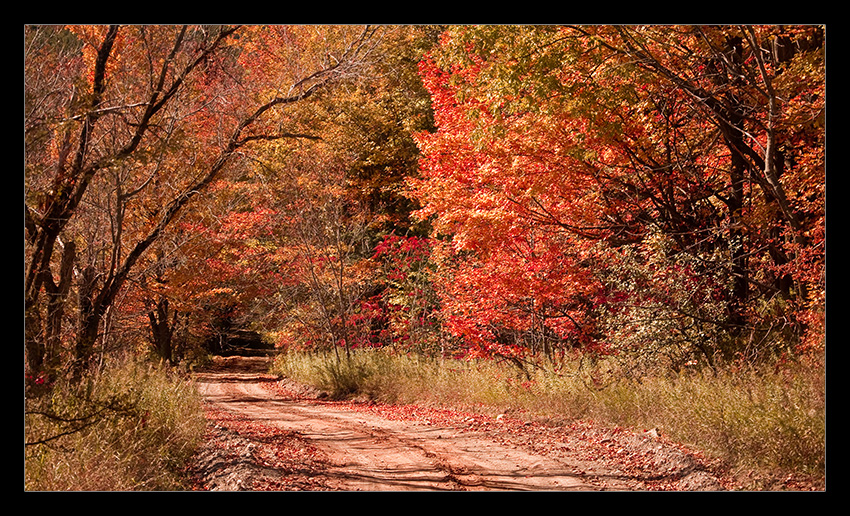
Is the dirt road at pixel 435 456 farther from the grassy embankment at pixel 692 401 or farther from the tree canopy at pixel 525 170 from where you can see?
the tree canopy at pixel 525 170

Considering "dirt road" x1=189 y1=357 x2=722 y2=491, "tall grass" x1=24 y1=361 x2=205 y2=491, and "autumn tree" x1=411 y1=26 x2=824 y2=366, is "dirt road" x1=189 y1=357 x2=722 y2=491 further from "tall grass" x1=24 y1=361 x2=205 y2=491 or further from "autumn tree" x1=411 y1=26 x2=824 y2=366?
"autumn tree" x1=411 y1=26 x2=824 y2=366

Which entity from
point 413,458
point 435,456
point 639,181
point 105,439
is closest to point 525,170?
point 639,181

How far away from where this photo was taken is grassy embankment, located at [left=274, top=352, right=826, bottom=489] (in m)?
6.21

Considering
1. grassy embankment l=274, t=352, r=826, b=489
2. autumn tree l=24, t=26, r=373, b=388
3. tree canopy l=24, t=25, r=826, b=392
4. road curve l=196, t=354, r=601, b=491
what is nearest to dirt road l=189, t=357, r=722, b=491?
road curve l=196, t=354, r=601, b=491

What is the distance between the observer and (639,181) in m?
10.7

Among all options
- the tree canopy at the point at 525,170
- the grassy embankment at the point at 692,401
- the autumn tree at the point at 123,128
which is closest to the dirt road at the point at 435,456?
the grassy embankment at the point at 692,401

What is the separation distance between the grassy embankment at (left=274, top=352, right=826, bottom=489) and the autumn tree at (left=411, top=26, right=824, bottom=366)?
696 mm

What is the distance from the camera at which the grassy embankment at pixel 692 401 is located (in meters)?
6.21

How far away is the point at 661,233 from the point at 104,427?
7874 mm

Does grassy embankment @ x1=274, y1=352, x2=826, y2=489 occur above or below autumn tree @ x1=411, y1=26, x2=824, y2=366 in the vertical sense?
below

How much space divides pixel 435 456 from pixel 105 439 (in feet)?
12.3

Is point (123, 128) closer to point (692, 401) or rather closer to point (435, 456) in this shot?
point (435, 456)
